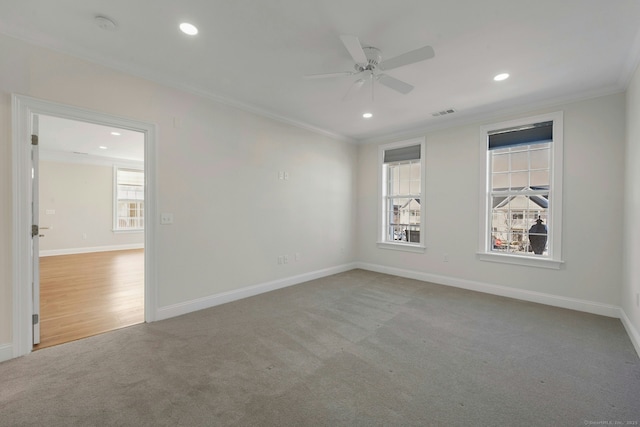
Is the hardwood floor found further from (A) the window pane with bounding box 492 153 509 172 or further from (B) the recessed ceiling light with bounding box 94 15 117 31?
(A) the window pane with bounding box 492 153 509 172

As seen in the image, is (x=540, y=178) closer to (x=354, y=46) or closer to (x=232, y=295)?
(x=354, y=46)

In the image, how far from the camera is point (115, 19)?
2.15m

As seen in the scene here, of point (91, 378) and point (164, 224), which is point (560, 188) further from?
point (91, 378)

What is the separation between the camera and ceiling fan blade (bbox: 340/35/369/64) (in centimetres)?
200

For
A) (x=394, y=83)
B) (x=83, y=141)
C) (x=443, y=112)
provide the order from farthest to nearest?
1. (x=83, y=141)
2. (x=443, y=112)
3. (x=394, y=83)

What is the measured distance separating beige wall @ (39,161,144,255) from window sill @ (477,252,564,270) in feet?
31.5

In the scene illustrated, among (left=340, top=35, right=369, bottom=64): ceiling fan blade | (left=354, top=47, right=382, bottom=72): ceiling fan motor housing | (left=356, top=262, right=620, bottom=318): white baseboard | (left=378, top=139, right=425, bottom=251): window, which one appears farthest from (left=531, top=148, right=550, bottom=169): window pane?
(left=340, top=35, right=369, bottom=64): ceiling fan blade

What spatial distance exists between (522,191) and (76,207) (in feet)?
33.9

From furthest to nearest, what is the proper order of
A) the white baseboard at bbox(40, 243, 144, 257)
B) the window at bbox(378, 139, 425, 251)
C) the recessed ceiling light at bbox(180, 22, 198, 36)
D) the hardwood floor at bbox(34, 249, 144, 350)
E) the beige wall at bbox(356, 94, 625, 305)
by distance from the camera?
the white baseboard at bbox(40, 243, 144, 257) < the window at bbox(378, 139, 425, 251) < the beige wall at bbox(356, 94, 625, 305) < the hardwood floor at bbox(34, 249, 144, 350) < the recessed ceiling light at bbox(180, 22, 198, 36)

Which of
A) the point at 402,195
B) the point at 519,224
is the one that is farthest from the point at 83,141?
the point at 519,224

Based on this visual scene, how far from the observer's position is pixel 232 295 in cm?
375

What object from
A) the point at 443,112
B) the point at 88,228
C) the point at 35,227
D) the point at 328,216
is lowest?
the point at 88,228

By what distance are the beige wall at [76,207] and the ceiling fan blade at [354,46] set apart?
8753 mm

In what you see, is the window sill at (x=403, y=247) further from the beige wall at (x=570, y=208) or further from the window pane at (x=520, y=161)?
the window pane at (x=520, y=161)
